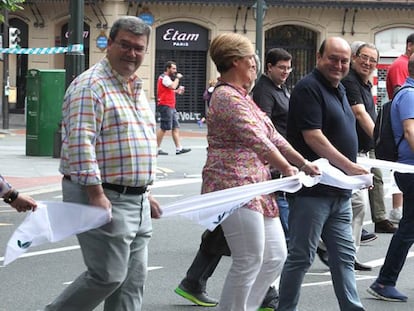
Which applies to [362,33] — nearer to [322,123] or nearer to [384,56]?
[384,56]

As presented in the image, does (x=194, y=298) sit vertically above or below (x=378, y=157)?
below

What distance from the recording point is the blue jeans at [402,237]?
304 inches

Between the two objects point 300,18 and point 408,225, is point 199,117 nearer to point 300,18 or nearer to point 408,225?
point 300,18

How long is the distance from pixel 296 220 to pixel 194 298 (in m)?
1.30

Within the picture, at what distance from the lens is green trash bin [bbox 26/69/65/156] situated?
1958 cm

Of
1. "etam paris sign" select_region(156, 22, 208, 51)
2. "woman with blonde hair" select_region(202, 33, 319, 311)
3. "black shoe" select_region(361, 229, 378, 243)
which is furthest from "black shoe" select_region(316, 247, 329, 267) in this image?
"etam paris sign" select_region(156, 22, 208, 51)

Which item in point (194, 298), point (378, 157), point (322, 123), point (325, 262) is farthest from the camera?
point (325, 262)

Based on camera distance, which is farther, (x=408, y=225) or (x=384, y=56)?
(x=384, y=56)

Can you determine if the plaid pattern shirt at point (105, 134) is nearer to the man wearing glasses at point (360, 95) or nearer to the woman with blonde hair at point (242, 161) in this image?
the woman with blonde hair at point (242, 161)

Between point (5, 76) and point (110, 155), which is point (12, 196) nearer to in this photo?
point (110, 155)

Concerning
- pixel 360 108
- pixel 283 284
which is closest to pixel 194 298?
pixel 283 284

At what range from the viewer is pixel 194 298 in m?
7.50

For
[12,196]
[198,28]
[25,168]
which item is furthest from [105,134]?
[198,28]

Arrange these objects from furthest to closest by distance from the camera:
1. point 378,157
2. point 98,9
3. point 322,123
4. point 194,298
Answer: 1. point 98,9
2. point 378,157
3. point 194,298
4. point 322,123
